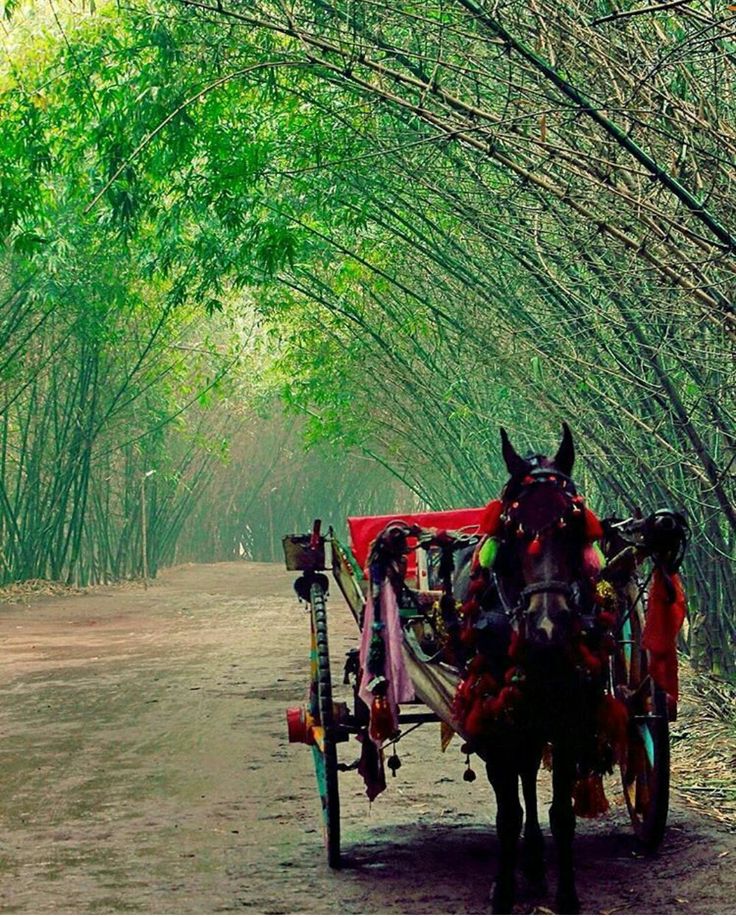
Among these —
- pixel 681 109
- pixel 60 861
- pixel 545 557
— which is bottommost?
pixel 60 861

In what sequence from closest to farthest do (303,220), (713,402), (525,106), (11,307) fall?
(525,106), (713,402), (303,220), (11,307)

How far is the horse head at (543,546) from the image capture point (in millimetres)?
4184

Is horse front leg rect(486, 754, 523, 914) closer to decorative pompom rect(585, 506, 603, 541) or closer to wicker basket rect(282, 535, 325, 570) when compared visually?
decorative pompom rect(585, 506, 603, 541)

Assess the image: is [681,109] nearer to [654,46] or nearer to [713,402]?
[654,46]

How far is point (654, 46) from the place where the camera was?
18.5ft

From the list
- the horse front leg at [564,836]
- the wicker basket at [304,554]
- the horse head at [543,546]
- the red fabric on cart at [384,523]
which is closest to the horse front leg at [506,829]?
the horse front leg at [564,836]

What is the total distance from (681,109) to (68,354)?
16983mm

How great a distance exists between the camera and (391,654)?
486cm

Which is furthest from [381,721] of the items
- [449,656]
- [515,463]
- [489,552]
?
[515,463]

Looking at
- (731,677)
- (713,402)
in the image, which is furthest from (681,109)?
(731,677)

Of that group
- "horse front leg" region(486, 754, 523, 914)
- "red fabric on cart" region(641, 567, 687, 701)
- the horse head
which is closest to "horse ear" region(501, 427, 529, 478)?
the horse head

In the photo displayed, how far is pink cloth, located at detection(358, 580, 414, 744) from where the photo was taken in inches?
191

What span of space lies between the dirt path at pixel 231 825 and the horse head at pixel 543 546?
3.12 feet

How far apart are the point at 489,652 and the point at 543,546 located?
1.45 feet
